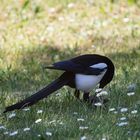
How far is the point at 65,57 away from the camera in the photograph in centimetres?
891

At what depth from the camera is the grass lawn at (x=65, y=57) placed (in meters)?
5.28

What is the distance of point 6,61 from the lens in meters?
8.62

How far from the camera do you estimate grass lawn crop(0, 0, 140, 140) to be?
5.28 meters

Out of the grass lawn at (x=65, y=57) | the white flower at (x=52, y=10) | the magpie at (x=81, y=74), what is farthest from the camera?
the white flower at (x=52, y=10)

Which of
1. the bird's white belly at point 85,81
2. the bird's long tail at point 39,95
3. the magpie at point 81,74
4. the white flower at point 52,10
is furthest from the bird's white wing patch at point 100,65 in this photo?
the white flower at point 52,10

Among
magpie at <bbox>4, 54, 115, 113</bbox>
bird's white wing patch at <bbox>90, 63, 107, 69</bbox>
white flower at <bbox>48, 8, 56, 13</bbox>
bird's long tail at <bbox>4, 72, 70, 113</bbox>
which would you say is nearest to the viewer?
bird's long tail at <bbox>4, 72, 70, 113</bbox>

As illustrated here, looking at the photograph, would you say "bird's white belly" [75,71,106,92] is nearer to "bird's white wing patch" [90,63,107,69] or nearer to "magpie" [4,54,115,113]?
"magpie" [4,54,115,113]

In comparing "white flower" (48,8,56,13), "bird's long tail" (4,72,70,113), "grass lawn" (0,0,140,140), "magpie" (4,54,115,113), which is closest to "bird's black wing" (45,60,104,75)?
"magpie" (4,54,115,113)

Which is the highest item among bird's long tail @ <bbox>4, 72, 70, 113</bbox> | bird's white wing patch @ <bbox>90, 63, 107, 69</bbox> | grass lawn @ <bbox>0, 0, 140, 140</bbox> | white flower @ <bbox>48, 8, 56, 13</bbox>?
bird's white wing patch @ <bbox>90, 63, 107, 69</bbox>

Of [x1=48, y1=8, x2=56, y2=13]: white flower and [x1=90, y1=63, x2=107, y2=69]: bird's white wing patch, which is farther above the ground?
[x1=90, y1=63, x2=107, y2=69]: bird's white wing patch

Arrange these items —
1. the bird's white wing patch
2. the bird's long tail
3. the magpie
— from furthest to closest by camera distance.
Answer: the bird's white wing patch → the magpie → the bird's long tail

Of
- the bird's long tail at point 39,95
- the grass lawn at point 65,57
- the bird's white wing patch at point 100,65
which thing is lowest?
the grass lawn at point 65,57

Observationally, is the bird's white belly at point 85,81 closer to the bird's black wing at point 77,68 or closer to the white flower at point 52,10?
the bird's black wing at point 77,68

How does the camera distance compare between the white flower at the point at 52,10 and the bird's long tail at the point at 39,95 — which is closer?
the bird's long tail at the point at 39,95
